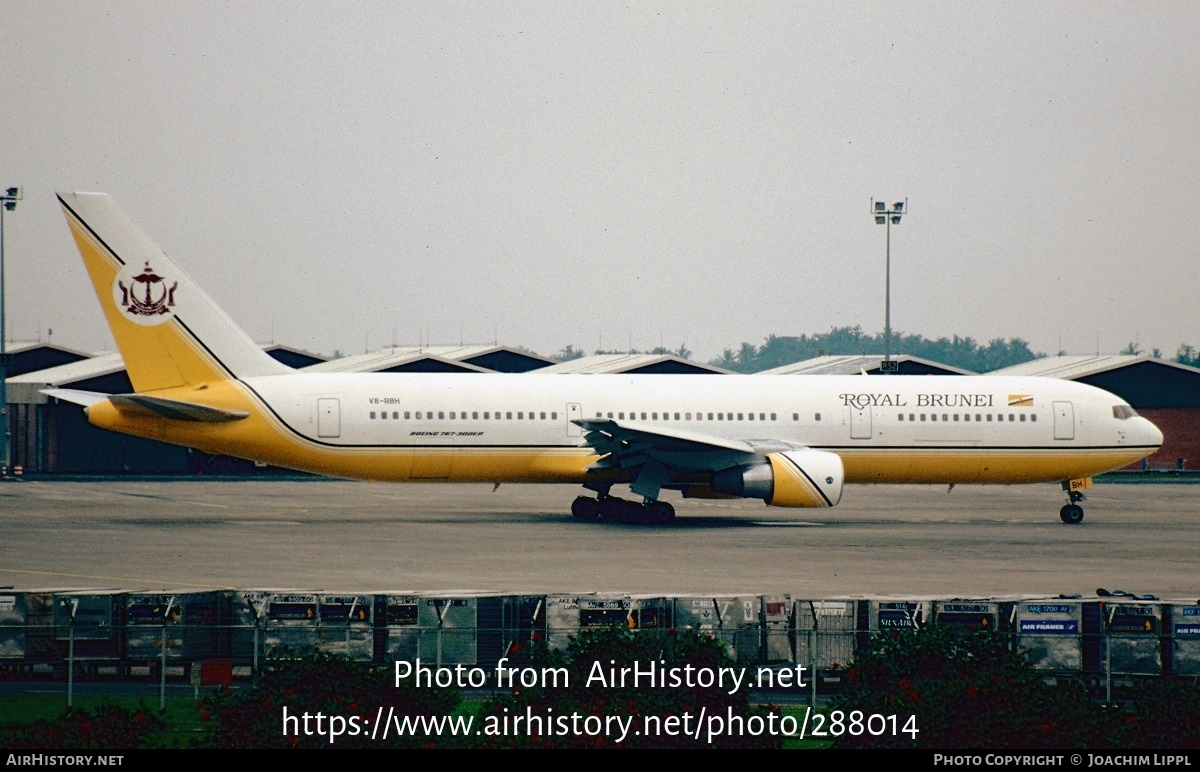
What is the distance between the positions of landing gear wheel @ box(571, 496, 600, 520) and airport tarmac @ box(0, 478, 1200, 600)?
51cm

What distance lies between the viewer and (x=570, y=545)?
3166cm

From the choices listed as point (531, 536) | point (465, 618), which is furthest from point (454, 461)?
point (465, 618)

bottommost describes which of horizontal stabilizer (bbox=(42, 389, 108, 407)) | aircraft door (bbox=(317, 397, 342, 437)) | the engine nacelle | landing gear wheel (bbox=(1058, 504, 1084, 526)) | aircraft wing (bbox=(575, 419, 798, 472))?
landing gear wheel (bbox=(1058, 504, 1084, 526))

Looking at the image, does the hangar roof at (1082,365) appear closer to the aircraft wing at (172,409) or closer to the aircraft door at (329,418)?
the aircraft door at (329,418)

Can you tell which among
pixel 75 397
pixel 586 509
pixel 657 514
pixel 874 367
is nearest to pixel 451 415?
pixel 586 509

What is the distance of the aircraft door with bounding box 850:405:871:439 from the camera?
39125mm

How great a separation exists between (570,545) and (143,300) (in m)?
14.2

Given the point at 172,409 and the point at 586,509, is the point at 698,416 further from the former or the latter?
the point at 172,409

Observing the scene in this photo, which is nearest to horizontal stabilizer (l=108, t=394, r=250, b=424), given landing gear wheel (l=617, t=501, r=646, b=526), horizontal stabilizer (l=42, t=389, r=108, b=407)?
horizontal stabilizer (l=42, t=389, r=108, b=407)

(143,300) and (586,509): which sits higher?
(143,300)

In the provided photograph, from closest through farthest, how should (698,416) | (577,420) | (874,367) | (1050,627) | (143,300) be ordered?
(1050,627) → (143,300) → (577,420) → (698,416) → (874,367)

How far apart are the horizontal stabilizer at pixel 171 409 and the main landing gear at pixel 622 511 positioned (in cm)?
1030

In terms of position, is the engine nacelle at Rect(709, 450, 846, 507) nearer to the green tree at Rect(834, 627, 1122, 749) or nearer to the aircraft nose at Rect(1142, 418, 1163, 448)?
the aircraft nose at Rect(1142, 418, 1163, 448)

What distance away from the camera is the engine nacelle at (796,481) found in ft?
117
